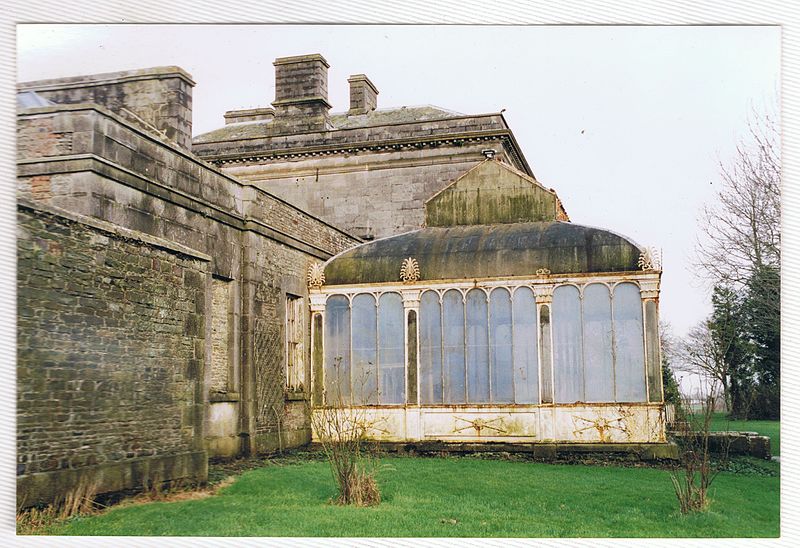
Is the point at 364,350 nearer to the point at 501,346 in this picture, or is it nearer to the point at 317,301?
the point at 317,301

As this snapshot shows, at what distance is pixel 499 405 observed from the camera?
1572cm

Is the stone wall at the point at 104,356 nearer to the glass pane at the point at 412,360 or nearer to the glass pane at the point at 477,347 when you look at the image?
the glass pane at the point at 412,360

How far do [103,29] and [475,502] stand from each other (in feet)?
26.7

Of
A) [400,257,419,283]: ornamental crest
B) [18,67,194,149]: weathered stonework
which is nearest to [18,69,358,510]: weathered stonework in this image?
[18,67,194,149]: weathered stonework

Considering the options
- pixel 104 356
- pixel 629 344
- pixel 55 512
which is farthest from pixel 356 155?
pixel 55 512

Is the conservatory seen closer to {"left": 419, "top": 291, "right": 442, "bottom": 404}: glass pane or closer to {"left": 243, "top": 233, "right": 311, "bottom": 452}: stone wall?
{"left": 419, "top": 291, "right": 442, "bottom": 404}: glass pane

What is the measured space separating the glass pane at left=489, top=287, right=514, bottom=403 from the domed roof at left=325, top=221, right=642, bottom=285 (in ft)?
1.58

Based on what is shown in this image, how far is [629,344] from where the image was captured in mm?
15195

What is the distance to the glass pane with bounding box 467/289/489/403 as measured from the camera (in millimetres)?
15914

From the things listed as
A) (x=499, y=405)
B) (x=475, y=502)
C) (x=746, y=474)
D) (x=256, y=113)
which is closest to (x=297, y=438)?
(x=499, y=405)

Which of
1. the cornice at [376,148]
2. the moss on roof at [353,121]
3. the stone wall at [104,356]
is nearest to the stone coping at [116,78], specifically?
the stone wall at [104,356]

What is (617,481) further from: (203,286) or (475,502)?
(203,286)

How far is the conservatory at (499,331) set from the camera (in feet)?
49.9

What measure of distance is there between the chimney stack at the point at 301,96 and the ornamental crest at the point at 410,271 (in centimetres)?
918
